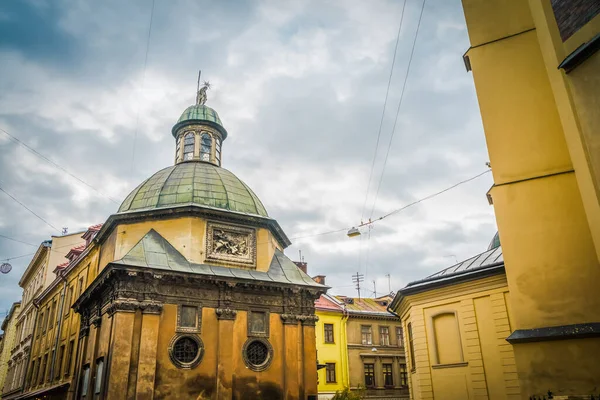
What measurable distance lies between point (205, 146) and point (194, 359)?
13460 mm

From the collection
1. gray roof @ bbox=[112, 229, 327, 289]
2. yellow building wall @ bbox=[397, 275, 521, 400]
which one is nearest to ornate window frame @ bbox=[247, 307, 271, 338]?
gray roof @ bbox=[112, 229, 327, 289]

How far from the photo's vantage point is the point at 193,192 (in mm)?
23109

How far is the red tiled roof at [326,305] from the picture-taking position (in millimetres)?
35359

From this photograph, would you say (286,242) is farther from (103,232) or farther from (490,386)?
(490,386)

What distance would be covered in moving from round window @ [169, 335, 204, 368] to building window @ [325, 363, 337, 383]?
16.3 meters

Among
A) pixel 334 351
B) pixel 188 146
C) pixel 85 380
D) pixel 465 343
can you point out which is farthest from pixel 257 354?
pixel 334 351

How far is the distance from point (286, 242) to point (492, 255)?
10.8 m

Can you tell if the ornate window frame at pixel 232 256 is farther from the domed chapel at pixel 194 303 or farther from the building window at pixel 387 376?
the building window at pixel 387 376

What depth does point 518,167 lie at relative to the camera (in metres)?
11.0

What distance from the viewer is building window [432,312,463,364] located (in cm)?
1730

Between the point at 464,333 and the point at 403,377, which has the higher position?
the point at 464,333

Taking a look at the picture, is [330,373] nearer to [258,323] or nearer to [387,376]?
[387,376]

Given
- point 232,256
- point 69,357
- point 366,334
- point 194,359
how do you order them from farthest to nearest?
point 366,334 < point 69,357 < point 232,256 < point 194,359

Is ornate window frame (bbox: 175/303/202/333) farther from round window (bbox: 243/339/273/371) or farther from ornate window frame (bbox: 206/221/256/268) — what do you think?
ornate window frame (bbox: 206/221/256/268)
